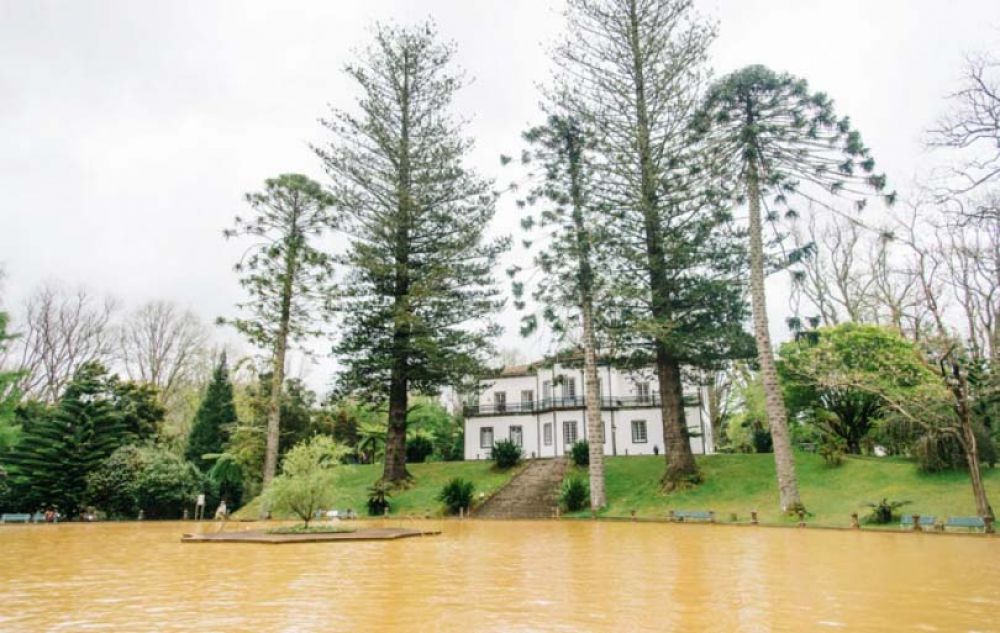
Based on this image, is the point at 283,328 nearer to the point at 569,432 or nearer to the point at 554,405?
the point at 554,405

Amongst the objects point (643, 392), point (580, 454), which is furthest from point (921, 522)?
point (643, 392)

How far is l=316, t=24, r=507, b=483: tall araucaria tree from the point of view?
87.9 feet

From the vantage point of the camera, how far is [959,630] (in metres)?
4.74

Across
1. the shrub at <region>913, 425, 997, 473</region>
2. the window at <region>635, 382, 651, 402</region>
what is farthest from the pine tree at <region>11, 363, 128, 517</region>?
the shrub at <region>913, 425, 997, 473</region>

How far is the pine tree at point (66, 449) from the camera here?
26688mm

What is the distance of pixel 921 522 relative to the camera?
1482cm

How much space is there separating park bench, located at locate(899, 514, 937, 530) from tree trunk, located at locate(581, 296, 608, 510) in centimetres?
941

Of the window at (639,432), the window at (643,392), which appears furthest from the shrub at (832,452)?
the window at (643,392)

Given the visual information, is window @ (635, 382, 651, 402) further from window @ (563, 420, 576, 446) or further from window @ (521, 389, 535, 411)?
window @ (521, 389, 535, 411)

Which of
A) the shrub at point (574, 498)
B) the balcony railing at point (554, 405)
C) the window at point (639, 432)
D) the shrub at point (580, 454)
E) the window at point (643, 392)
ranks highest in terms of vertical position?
the window at point (643, 392)

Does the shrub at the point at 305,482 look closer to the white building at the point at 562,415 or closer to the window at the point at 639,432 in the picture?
the white building at the point at 562,415

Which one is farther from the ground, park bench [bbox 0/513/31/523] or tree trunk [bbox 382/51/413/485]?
tree trunk [bbox 382/51/413/485]

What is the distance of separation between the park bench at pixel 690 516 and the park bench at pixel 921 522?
4.78 meters

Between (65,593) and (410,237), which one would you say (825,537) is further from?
(410,237)
